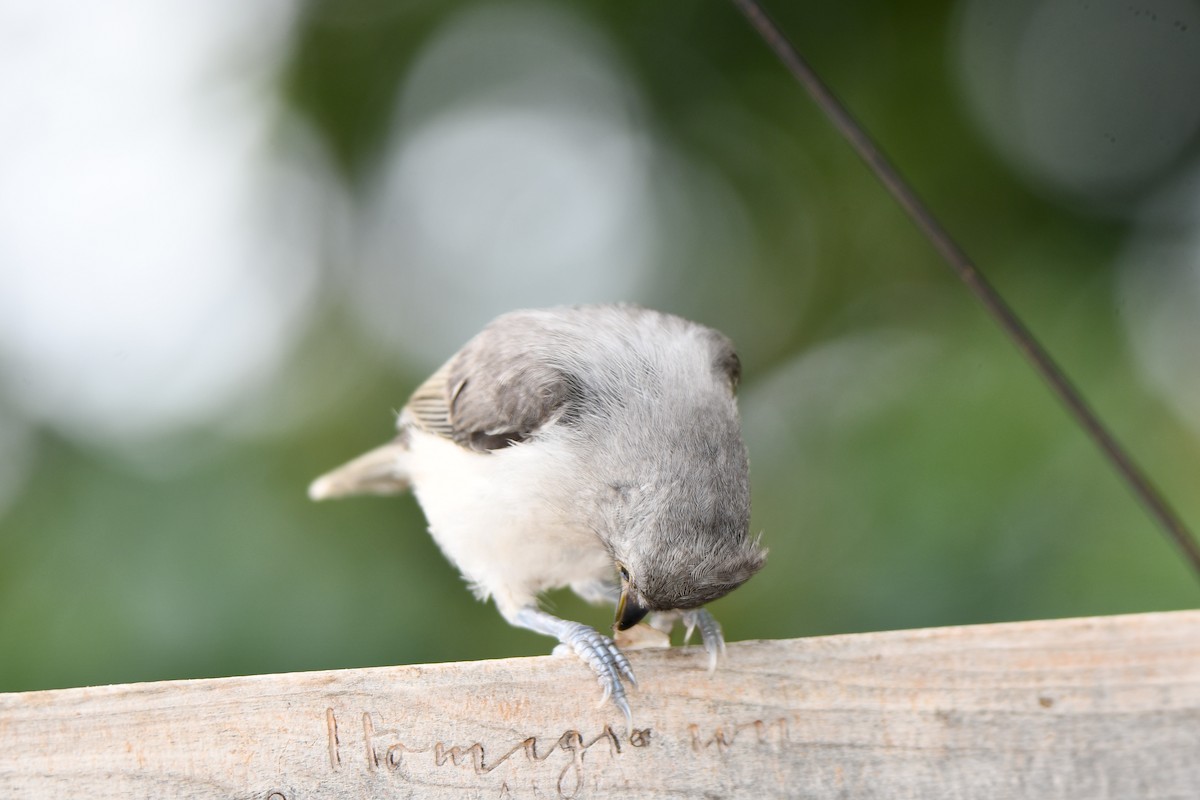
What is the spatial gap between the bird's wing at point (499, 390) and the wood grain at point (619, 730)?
917 mm

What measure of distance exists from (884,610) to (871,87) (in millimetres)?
2420

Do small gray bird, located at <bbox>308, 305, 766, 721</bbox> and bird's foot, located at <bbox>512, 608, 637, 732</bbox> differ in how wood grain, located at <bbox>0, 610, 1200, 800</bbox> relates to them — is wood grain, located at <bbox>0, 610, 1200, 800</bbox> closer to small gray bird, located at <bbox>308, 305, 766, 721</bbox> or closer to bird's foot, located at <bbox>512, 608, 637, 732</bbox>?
bird's foot, located at <bbox>512, 608, 637, 732</bbox>

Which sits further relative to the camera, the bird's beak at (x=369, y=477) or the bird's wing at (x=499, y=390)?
the bird's beak at (x=369, y=477)

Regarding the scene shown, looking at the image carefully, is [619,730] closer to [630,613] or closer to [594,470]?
[630,613]

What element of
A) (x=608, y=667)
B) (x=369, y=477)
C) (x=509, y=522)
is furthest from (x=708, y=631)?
(x=369, y=477)

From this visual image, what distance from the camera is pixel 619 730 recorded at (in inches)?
85.3

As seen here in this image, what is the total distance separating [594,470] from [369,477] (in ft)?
5.11

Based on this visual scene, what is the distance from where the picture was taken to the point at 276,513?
437 centimetres

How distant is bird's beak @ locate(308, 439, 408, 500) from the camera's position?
12.9 ft

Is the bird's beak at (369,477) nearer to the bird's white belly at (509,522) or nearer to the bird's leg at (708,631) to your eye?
the bird's white belly at (509,522)

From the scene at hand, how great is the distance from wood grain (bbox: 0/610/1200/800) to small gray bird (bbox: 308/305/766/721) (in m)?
0.17

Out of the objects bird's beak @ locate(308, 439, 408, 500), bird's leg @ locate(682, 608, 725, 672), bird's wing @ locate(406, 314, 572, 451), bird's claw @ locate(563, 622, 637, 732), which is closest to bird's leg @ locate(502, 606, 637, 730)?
bird's claw @ locate(563, 622, 637, 732)

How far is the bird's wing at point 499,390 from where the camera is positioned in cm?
292

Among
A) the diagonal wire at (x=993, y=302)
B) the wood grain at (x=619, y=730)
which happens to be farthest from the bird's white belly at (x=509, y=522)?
the diagonal wire at (x=993, y=302)
